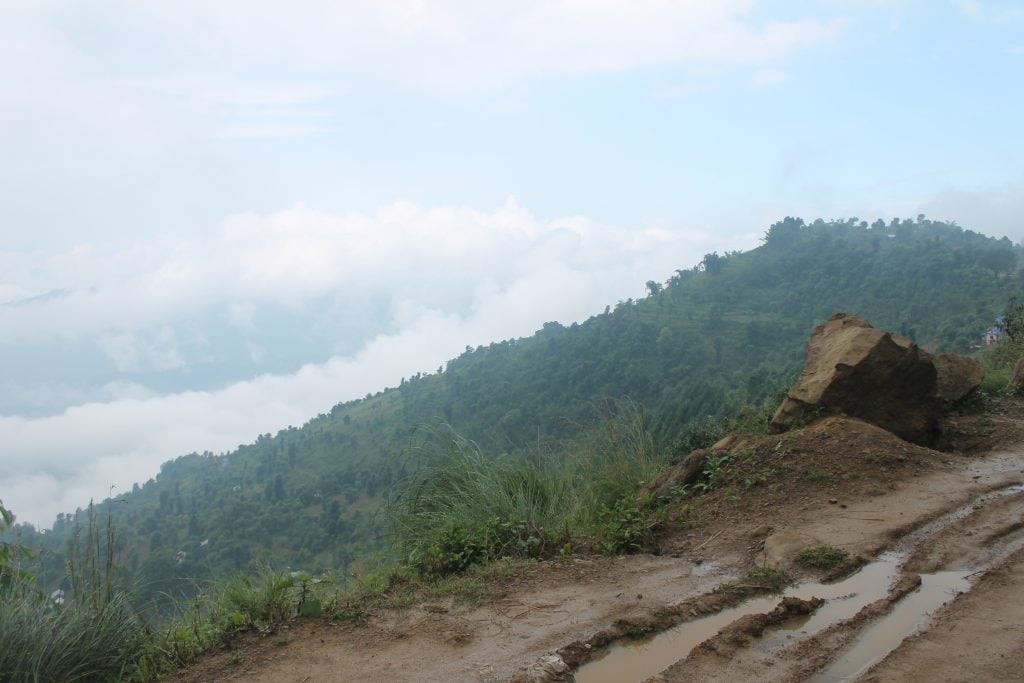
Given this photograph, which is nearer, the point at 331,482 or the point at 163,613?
the point at 163,613

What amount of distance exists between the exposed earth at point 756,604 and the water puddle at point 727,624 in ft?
0.06

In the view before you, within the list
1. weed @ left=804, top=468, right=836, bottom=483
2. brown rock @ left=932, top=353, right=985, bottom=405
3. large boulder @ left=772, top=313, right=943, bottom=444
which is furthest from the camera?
brown rock @ left=932, top=353, right=985, bottom=405

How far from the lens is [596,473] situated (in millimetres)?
6855

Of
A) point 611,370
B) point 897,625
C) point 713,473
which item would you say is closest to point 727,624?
point 897,625

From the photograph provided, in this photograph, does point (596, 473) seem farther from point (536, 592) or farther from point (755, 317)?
point (755, 317)

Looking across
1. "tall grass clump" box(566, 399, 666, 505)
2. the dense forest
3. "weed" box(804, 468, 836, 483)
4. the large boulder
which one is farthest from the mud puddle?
the dense forest

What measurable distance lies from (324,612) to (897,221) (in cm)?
7959

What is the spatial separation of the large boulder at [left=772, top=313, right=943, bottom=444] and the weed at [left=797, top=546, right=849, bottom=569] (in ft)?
10.5

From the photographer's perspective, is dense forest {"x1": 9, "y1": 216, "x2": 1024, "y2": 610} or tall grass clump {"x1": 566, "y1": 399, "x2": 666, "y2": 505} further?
dense forest {"x1": 9, "y1": 216, "x2": 1024, "y2": 610}

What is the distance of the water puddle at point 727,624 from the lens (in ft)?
11.5

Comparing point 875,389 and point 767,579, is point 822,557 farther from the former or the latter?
point 875,389

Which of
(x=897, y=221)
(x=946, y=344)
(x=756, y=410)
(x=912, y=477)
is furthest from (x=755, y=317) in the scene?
(x=912, y=477)

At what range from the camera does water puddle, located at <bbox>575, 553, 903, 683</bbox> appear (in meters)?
3.52

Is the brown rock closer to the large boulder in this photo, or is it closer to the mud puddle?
the large boulder
